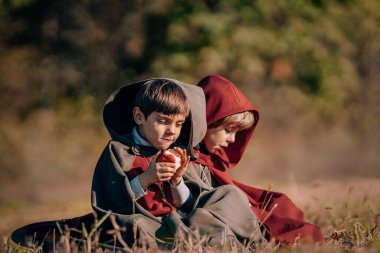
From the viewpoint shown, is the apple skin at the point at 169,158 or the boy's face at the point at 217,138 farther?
the boy's face at the point at 217,138

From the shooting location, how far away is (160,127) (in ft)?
13.0

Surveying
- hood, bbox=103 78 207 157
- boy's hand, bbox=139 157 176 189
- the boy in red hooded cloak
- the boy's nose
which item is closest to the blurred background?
the boy in red hooded cloak

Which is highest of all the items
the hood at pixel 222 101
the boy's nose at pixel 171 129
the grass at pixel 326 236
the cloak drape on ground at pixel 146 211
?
the hood at pixel 222 101

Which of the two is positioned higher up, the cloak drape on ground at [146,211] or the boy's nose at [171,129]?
the boy's nose at [171,129]

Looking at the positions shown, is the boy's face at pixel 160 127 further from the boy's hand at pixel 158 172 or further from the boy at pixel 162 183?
the boy's hand at pixel 158 172

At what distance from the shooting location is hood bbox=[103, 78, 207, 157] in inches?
162

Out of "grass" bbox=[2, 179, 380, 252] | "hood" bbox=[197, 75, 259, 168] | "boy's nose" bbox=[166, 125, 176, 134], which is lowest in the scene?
"grass" bbox=[2, 179, 380, 252]

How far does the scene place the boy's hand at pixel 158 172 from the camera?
3752mm

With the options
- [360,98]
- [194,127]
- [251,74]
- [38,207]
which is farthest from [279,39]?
[194,127]

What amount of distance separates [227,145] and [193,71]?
10528 millimetres

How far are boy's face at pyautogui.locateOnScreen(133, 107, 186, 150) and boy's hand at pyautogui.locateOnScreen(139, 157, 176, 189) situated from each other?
20cm

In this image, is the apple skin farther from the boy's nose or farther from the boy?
the boy's nose

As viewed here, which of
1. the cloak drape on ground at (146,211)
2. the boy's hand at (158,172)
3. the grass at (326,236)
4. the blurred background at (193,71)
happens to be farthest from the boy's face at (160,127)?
the blurred background at (193,71)

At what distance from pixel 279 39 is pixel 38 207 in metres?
6.96
